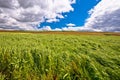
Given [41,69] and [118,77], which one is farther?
[41,69]

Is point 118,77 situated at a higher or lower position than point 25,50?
lower

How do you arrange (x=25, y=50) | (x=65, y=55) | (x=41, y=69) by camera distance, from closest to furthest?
(x=41, y=69) < (x=65, y=55) < (x=25, y=50)

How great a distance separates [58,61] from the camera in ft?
26.3

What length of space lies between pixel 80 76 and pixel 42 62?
1.94 metres

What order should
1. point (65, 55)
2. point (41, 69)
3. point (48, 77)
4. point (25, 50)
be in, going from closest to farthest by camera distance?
1. point (48, 77)
2. point (41, 69)
3. point (65, 55)
4. point (25, 50)

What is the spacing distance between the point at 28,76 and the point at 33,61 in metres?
0.98

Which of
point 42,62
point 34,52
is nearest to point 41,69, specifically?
point 42,62

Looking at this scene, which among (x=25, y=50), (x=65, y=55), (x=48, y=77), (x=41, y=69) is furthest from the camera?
(x=25, y=50)

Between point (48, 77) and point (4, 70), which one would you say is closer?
point (48, 77)

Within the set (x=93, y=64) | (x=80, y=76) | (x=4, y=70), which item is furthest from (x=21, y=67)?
(x=93, y=64)

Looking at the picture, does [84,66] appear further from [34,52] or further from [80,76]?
[34,52]

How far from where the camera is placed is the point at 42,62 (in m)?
8.16

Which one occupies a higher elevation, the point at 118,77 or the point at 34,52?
the point at 34,52

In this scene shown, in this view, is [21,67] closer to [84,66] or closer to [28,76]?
[28,76]
